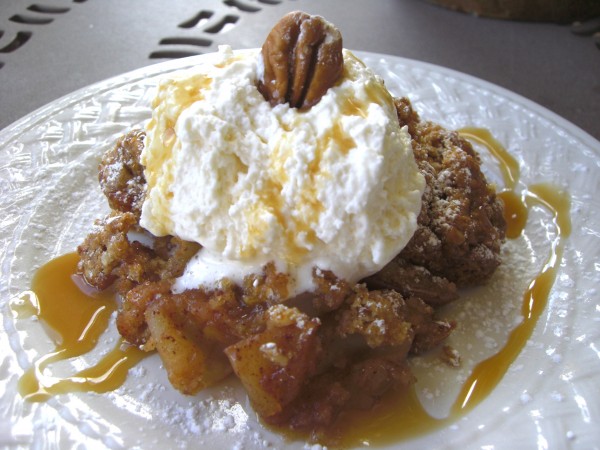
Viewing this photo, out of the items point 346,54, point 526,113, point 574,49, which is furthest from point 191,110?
point 574,49

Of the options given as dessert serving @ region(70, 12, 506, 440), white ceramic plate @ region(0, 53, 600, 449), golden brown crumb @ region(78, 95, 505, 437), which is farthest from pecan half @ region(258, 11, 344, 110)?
white ceramic plate @ region(0, 53, 600, 449)

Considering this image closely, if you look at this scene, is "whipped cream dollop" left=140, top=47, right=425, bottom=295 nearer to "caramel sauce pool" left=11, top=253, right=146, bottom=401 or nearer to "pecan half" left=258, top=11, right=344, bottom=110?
"pecan half" left=258, top=11, right=344, bottom=110

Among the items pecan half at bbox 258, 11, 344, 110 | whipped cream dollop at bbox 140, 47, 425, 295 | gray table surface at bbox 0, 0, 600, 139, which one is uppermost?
pecan half at bbox 258, 11, 344, 110

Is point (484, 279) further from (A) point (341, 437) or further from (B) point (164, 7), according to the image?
(B) point (164, 7)

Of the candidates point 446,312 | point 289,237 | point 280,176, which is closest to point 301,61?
point 280,176

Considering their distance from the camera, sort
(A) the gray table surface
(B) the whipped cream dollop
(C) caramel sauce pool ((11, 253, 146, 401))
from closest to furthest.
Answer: (B) the whipped cream dollop, (C) caramel sauce pool ((11, 253, 146, 401)), (A) the gray table surface

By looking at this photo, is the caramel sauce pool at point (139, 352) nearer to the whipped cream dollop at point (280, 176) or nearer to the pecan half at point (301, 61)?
the whipped cream dollop at point (280, 176)
